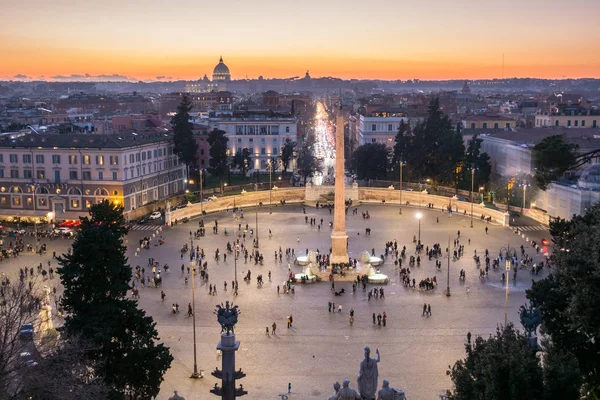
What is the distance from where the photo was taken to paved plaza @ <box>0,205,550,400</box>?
22.1 meters

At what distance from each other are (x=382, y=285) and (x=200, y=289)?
8.54 meters

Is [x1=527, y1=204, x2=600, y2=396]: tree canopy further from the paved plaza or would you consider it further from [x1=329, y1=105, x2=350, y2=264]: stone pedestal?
[x1=329, y1=105, x2=350, y2=264]: stone pedestal

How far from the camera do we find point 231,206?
56656 millimetres

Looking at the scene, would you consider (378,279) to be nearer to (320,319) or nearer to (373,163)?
(320,319)

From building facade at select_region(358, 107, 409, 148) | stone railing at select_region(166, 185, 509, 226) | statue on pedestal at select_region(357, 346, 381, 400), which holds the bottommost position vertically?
stone railing at select_region(166, 185, 509, 226)

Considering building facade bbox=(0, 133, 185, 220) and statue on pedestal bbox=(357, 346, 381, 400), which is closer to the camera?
statue on pedestal bbox=(357, 346, 381, 400)

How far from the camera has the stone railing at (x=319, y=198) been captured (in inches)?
2127

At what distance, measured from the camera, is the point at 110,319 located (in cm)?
1792

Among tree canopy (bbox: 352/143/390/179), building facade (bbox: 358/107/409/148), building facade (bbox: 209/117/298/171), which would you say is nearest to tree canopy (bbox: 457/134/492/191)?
tree canopy (bbox: 352/143/390/179)

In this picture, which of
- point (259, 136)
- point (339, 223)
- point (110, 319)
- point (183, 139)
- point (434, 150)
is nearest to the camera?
point (110, 319)

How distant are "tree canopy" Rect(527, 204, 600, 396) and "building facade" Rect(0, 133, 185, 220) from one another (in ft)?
122

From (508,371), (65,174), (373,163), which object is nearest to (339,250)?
(65,174)

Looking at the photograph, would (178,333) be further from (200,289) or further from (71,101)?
(71,101)

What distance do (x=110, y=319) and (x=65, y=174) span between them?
35160mm
